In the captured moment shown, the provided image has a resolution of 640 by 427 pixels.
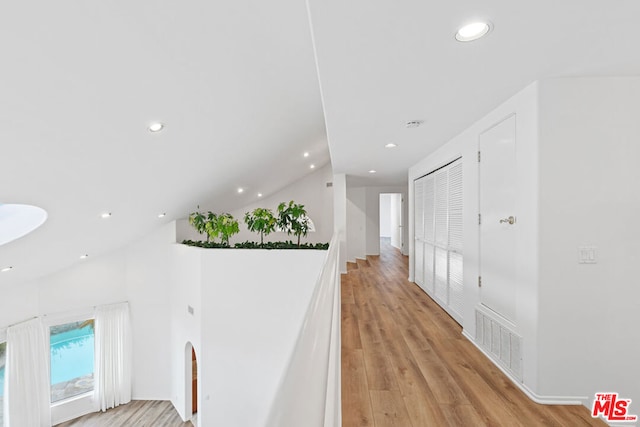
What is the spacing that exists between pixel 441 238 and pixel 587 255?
217 cm

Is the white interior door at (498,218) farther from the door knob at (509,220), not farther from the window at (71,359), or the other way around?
the window at (71,359)

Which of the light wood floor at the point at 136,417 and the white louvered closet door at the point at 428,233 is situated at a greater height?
the white louvered closet door at the point at 428,233

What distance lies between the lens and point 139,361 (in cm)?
741

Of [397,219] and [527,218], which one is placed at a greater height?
[527,218]

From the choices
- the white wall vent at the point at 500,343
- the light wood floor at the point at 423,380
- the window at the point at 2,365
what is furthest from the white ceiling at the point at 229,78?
the light wood floor at the point at 423,380

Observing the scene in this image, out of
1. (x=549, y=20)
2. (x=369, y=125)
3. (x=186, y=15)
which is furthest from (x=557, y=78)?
(x=186, y=15)

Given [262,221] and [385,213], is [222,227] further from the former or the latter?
[385,213]

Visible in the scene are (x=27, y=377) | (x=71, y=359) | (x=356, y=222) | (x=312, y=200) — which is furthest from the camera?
(x=312, y=200)

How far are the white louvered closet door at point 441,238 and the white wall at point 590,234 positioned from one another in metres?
1.35

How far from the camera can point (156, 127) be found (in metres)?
3.49

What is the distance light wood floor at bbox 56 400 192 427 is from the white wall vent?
6600 mm

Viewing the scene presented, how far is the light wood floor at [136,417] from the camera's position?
21.2 ft

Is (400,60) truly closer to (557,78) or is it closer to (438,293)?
(557,78)

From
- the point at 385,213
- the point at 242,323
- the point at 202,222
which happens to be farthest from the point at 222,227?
the point at 385,213
